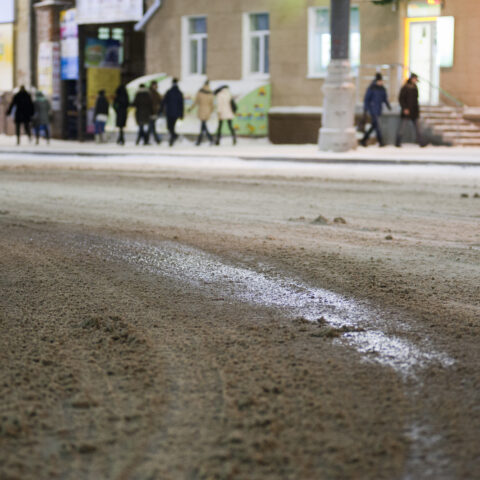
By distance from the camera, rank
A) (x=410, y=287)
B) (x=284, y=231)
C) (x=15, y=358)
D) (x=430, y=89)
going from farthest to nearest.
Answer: (x=430, y=89), (x=284, y=231), (x=410, y=287), (x=15, y=358)

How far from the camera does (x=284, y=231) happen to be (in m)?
9.91

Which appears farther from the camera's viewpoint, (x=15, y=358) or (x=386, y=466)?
(x=15, y=358)

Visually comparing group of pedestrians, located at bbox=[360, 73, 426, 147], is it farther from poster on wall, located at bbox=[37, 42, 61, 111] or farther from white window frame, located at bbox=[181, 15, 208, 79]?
poster on wall, located at bbox=[37, 42, 61, 111]

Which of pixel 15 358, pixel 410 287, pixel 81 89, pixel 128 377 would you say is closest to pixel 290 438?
pixel 128 377

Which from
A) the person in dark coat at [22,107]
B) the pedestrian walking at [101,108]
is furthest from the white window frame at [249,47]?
the person in dark coat at [22,107]

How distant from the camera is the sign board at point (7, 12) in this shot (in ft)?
139

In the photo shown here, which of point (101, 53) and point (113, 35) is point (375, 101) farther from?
point (113, 35)

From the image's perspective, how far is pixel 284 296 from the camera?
653cm

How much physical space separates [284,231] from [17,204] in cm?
417

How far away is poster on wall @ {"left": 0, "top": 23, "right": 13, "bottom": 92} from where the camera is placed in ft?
141

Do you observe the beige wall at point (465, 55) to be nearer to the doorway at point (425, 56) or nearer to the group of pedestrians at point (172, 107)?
the doorway at point (425, 56)

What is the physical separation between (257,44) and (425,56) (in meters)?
5.86

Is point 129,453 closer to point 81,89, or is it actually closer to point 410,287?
point 410,287

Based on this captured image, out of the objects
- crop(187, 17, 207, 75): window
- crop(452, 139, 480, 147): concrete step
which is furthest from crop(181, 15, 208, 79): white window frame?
crop(452, 139, 480, 147): concrete step
